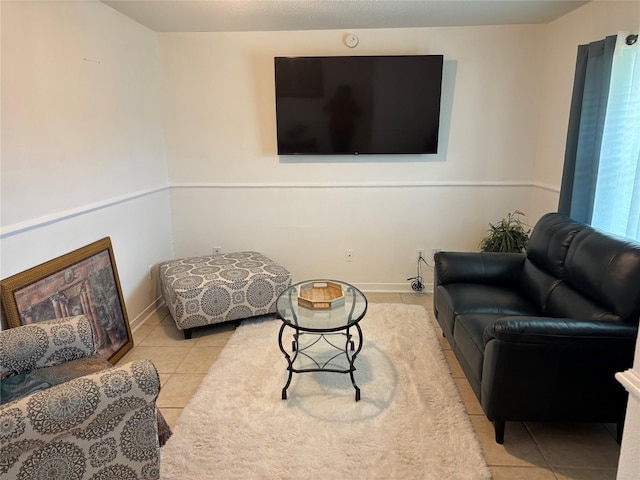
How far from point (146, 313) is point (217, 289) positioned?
0.86 m

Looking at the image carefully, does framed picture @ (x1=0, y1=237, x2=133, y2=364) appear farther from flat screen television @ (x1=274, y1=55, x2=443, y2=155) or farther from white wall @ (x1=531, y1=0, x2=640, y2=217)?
white wall @ (x1=531, y1=0, x2=640, y2=217)

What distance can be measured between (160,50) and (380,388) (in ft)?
Answer: 11.3

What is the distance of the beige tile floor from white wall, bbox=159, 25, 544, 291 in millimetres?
1355

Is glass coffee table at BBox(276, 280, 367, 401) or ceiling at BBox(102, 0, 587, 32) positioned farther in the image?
ceiling at BBox(102, 0, 587, 32)

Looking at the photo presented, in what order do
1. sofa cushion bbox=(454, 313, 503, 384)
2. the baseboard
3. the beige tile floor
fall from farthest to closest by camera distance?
the baseboard < sofa cushion bbox=(454, 313, 503, 384) < the beige tile floor

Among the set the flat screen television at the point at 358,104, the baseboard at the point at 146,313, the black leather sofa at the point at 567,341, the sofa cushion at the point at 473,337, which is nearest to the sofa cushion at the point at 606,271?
the black leather sofa at the point at 567,341

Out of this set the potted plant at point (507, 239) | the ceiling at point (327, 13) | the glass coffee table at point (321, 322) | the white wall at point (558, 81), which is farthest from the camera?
the potted plant at point (507, 239)

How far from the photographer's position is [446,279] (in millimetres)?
2918

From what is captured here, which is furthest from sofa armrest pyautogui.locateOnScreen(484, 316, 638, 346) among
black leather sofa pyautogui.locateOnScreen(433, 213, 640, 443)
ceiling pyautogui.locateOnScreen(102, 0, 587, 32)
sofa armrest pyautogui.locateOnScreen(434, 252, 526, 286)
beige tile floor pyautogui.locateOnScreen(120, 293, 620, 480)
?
ceiling pyautogui.locateOnScreen(102, 0, 587, 32)

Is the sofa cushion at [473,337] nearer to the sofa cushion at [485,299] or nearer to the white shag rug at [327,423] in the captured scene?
the sofa cushion at [485,299]

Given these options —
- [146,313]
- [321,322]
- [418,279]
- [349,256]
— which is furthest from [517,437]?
[146,313]

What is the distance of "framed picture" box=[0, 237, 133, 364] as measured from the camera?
81.7 inches

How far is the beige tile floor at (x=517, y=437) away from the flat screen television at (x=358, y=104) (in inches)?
74.4

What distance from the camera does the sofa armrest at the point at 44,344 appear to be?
1723 mm
